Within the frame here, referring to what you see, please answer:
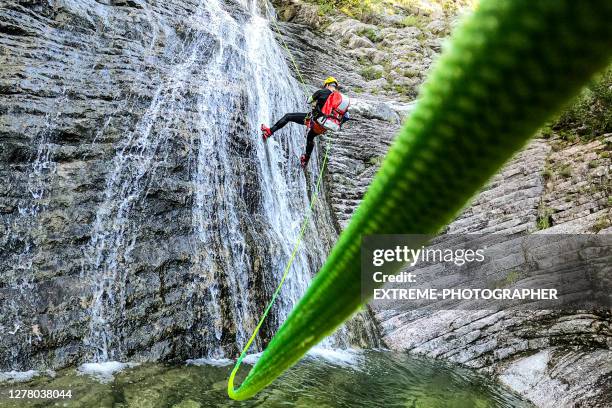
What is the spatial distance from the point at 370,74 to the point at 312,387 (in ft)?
45.9

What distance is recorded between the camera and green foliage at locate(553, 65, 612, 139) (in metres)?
9.35

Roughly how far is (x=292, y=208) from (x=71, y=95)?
4.36 metres

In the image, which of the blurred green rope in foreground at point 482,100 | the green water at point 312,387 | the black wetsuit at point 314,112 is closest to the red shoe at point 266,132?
the black wetsuit at point 314,112

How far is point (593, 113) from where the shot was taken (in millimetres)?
9672

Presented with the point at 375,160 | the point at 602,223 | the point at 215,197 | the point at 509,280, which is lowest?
the point at 509,280

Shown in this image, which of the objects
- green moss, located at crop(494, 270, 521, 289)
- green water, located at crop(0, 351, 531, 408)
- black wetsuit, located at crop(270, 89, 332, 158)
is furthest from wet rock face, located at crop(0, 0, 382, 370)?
green moss, located at crop(494, 270, 521, 289)

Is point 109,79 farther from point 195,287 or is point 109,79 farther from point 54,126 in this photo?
point 195,287

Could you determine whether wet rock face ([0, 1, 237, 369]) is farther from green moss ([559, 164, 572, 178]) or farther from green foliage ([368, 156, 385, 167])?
green moss ([559, 164, 572, 178])

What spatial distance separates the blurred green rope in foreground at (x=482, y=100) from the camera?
0.34 m

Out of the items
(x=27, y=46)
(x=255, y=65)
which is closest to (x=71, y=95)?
(x=27, y=46)

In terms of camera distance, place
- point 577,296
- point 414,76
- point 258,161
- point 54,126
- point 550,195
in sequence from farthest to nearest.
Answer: point 414,76
point 550,195
point 258,161
point 577,296
point 54,126

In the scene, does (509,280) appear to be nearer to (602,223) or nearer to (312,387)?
(602,223)

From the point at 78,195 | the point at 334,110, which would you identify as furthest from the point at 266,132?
the point at 78,195

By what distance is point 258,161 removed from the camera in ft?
26.3
